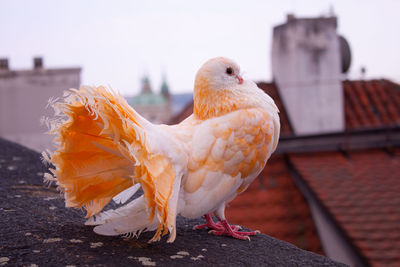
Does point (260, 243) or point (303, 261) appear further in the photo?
point (260, 243)

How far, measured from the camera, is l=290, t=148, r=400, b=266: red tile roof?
5.05m

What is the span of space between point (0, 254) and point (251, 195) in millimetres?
4915

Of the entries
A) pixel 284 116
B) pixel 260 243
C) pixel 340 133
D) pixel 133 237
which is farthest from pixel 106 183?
pixel 284 116

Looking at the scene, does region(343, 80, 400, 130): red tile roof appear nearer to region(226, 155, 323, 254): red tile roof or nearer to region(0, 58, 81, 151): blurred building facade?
region(226, 155, 323, 254): red tile roof

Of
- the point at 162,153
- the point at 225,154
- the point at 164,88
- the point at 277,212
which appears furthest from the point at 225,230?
the point at 164,88

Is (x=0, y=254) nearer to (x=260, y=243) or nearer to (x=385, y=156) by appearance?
(x=260, y=243)

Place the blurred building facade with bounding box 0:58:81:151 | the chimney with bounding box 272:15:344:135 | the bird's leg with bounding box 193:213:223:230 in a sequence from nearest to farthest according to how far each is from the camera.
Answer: the bird's leg with bounding box 193:213:223:230, the chimney with bounding box 272:15:344:135, the blurred building facade with bounding box 0:58:81:151

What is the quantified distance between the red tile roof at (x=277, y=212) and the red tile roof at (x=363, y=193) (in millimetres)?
381

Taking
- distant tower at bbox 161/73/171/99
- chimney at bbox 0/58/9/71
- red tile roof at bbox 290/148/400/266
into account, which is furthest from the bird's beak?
distant tower at bbox 161/73/171/99

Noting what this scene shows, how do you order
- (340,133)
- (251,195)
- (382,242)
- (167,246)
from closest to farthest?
(167,246), (382,242), (251,195), (340,133)

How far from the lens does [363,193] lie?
5.93 metres

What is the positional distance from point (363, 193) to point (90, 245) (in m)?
4.65

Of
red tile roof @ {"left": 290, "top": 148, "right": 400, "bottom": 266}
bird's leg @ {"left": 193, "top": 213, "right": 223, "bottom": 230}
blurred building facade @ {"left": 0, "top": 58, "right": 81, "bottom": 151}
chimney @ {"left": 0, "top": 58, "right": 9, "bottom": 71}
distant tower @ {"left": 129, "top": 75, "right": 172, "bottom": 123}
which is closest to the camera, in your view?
bird's leg @ {"left": 193, "top": 213, "right": 223, "bottom": 230}

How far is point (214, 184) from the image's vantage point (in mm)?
2406
